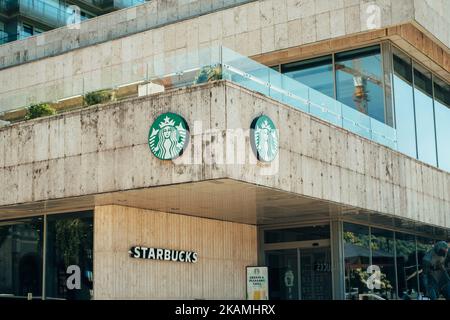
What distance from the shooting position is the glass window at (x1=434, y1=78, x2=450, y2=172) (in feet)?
88.6

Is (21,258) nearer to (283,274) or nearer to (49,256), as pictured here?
(49,256)

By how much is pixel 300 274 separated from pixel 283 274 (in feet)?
1.96

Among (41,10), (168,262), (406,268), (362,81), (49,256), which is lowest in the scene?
(406,268)

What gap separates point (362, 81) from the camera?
23172 mm

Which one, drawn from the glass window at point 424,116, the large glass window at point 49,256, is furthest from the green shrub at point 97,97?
the glass window at point 424,116

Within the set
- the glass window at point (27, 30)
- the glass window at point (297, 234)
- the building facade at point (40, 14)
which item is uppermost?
the building facade at point (40, 14)

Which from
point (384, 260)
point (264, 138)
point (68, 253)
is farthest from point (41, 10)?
point (264, 138)

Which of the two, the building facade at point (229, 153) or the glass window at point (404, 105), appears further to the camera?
the glass window at point (404, 105)

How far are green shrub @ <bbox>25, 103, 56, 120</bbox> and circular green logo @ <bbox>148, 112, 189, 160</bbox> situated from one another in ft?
12.4

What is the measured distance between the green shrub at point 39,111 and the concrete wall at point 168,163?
1.29 ft

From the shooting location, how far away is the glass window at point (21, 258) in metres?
19.9

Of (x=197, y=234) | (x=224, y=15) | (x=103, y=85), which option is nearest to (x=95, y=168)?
(x=103, y=85)

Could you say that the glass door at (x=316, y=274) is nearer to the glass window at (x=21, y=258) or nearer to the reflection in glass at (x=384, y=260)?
the reflection in glass at (x=384, y=260)

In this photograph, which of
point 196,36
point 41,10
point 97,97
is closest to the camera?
point 97,97
